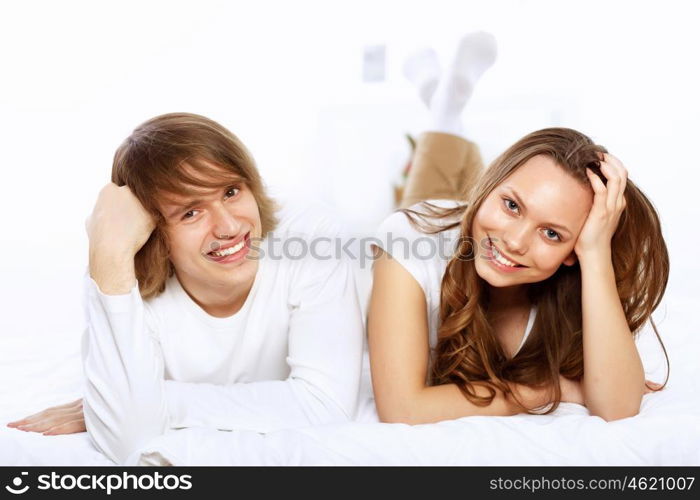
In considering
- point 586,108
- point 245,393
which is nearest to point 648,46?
point 586,108

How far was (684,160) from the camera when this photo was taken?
Answer: 8.61 feet

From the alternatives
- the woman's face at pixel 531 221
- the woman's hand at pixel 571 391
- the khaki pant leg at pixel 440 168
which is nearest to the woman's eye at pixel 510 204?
the woman's face at pixel 531 221

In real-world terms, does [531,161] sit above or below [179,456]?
above

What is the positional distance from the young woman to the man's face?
26 centimetres

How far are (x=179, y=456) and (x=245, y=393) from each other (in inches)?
7.5

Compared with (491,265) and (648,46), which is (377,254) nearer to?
(491,265)

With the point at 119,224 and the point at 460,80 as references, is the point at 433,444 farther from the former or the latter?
the point at 460,80

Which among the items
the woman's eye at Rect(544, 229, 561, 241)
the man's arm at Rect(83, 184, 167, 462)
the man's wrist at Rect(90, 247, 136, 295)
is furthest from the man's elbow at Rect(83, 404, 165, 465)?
the woman's eye at Rect(544, 229, 561, 241)

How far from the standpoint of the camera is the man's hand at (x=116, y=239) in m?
1.20

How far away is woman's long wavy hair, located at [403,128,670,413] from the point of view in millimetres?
1323

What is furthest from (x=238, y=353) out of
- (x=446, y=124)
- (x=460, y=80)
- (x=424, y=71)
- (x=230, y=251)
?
(x=424, y=71)

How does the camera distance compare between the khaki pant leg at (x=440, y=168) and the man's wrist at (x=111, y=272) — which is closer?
the man's wrist at (x=111, y=272)

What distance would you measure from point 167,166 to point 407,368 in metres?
0.56

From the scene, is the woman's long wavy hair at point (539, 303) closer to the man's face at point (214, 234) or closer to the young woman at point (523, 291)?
the young woman at point (523, 291)
